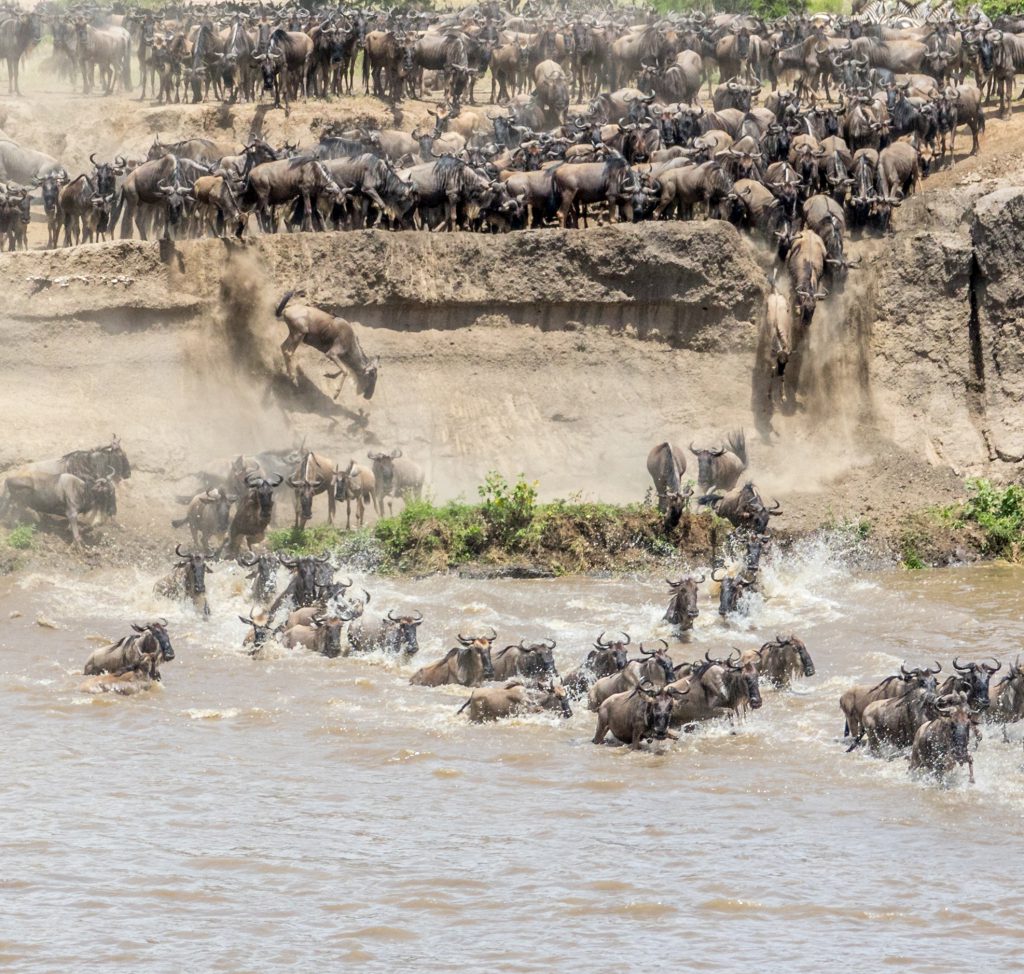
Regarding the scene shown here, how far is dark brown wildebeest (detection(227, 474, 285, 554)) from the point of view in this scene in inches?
787

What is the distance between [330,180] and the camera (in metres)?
23.8

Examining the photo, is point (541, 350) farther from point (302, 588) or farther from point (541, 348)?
point (302, 588)

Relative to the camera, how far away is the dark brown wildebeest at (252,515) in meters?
20.0

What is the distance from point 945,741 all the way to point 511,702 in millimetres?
3388

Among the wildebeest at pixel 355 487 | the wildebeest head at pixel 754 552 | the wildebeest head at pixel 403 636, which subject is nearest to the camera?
the wildebeest head at pixel 403 636

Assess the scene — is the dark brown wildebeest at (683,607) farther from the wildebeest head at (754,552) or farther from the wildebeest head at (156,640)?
the wildebeest head at (156,640)

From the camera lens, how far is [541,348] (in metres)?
23.0

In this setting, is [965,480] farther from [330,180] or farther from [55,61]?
[55,61]

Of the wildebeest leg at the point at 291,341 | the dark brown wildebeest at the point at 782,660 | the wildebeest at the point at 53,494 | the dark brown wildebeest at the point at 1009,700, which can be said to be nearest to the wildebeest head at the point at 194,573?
the wildebeest at the point at 53,494

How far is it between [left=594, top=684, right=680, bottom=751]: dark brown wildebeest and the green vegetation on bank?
20.8ft

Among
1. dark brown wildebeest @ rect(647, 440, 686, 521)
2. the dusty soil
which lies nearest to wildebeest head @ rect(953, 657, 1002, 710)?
dark brown wildebeest @ rect(647, 440, 686, 521)

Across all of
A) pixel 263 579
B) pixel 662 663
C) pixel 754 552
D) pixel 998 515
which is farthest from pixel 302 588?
pixel 998 515

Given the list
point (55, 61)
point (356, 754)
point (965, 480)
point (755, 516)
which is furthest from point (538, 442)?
point (55, 61)

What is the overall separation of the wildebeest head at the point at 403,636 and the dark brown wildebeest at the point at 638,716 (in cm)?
300
